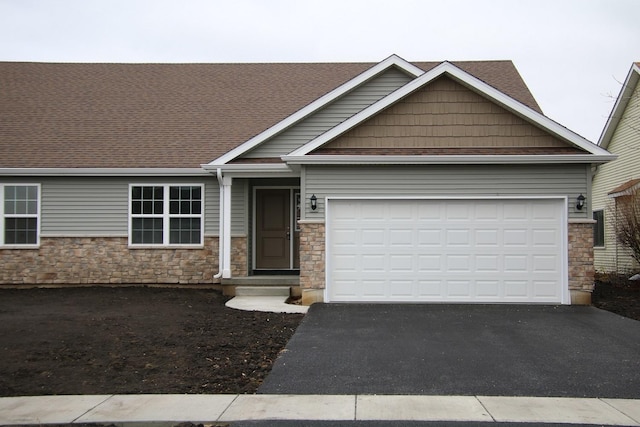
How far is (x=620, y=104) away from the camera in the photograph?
20.0 meters

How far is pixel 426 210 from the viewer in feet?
40.6

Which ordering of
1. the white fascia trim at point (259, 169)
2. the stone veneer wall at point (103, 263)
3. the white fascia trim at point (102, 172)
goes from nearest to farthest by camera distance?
the white fascia trim at point (259, 169) → the white fascia trim at point (102, 172) → the stone veneer wall at point (103, 263)

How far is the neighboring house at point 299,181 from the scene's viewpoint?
12.2 m

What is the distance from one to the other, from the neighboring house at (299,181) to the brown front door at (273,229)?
4 centimetres

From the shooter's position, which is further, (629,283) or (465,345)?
(629,283)

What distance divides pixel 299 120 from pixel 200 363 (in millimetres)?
8041

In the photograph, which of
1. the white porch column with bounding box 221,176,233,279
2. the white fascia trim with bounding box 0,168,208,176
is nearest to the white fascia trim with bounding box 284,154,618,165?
the white porch column with bounding box 221,176,233,279

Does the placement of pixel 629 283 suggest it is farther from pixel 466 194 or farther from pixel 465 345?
pixel 465 345

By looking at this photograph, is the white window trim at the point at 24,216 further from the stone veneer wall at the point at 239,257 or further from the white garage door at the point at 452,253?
the white garage door at the point at 452,253

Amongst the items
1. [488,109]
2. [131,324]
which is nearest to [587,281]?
[488,109]

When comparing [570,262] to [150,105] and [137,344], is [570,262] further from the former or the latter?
[150,105]

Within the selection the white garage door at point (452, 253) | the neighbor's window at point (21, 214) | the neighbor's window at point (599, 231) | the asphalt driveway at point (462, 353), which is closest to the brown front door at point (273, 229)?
the white garage door at point (452, 253)

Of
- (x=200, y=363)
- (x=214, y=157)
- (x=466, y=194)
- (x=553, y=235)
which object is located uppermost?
(x=214, y=157)

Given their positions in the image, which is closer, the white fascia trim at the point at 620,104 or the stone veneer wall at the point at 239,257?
the stone veneer wall at the point at 239,257
